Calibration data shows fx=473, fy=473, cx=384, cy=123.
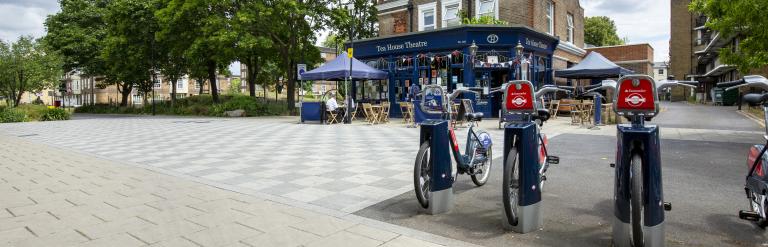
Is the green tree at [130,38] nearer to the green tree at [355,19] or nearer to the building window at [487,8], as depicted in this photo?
the green tree at [355,19]

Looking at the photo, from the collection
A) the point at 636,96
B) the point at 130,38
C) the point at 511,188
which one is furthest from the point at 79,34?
the point at 636,96

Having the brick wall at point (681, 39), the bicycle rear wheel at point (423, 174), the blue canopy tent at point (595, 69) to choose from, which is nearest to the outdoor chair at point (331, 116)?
the blue canopy tent at point (595, 69)

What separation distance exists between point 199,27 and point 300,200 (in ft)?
79.5

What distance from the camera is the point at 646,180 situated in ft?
9.64

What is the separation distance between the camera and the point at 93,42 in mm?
34656

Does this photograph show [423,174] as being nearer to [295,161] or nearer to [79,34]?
[295,161]

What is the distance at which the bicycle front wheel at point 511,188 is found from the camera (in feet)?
11.7

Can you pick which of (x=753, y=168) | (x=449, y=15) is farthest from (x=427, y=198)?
(x=449, y=15)

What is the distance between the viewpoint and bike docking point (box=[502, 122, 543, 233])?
354 centimetres

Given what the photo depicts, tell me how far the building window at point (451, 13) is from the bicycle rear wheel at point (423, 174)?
19027 millimetres

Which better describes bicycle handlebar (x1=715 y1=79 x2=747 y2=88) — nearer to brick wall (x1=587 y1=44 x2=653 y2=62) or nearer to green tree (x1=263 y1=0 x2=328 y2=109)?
green tree (x1=263 y1=0 x2=328 y2=109)

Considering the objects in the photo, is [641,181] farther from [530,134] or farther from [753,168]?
[753,168]

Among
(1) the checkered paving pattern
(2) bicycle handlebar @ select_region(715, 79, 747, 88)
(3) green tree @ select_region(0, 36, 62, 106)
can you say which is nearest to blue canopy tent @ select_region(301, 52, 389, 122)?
(1) the checkered paving pattern

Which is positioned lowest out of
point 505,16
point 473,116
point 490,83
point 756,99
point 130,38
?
point 473,116
